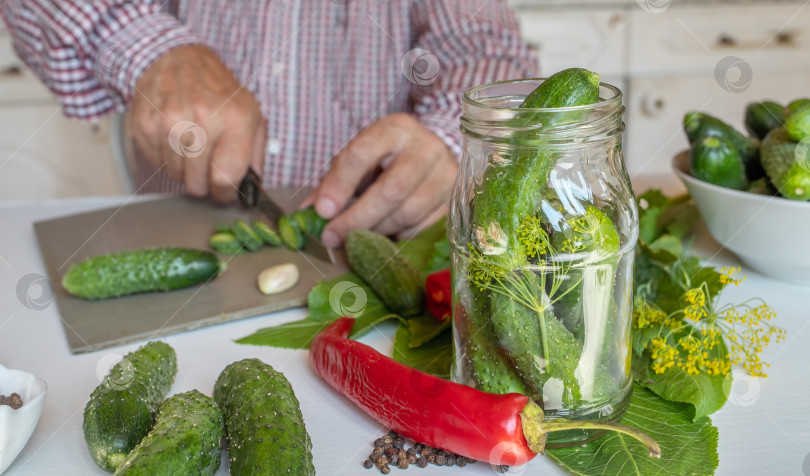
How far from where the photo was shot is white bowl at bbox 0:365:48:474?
0.58 meters

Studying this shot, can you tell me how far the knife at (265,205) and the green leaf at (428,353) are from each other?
27 cm

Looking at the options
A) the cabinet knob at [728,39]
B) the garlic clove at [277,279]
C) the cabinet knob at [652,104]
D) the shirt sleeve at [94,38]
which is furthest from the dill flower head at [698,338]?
the cabinet knob at [728,39]

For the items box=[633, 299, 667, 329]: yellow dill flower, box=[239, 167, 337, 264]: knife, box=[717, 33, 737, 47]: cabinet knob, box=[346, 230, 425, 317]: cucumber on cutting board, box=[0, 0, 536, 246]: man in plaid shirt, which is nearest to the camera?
box=[633, 299, 667, 329]: yellow dill flower

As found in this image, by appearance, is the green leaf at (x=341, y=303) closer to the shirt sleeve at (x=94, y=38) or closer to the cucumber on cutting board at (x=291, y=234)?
the cucumber on cutting board at (x=291, y=234)

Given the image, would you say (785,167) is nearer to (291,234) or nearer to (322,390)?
(322,390)

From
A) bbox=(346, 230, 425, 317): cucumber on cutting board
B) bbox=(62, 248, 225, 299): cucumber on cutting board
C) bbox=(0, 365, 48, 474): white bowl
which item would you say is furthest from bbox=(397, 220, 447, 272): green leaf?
bbox=(0, 365, 48, 474): white bowl

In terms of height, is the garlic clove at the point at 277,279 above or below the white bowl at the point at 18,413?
below

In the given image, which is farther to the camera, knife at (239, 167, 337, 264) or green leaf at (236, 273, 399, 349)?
knife at (239, 167, 337, 264)

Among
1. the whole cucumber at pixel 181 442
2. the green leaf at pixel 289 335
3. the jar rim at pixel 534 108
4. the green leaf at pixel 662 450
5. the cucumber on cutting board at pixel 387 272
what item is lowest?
the green leaf at pixel 289 335

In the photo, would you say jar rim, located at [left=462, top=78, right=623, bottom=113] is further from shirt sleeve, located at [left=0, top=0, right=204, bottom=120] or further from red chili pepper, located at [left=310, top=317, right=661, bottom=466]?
shirt sleeve, located at [left=0, top=0, right=204, bottom=120]

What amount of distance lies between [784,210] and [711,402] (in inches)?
11.8

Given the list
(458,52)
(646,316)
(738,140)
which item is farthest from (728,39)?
(646,316)

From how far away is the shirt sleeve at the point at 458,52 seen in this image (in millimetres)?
1435

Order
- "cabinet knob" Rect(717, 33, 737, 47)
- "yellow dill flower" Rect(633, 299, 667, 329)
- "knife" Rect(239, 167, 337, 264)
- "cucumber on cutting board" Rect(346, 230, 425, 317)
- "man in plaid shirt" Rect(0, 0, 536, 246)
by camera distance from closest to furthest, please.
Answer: "yellow dill flower" Rect(633, 299, 667, 329)
"cucumber on cutting board" Rect(346, 230, 425, 317)
"knife" Rect(239, 167, 337, 264)
"man in plaid shirt" Rect(0, 0, 536, 246)
"cabinet knob" Rect(717, 33, 737, 47)
